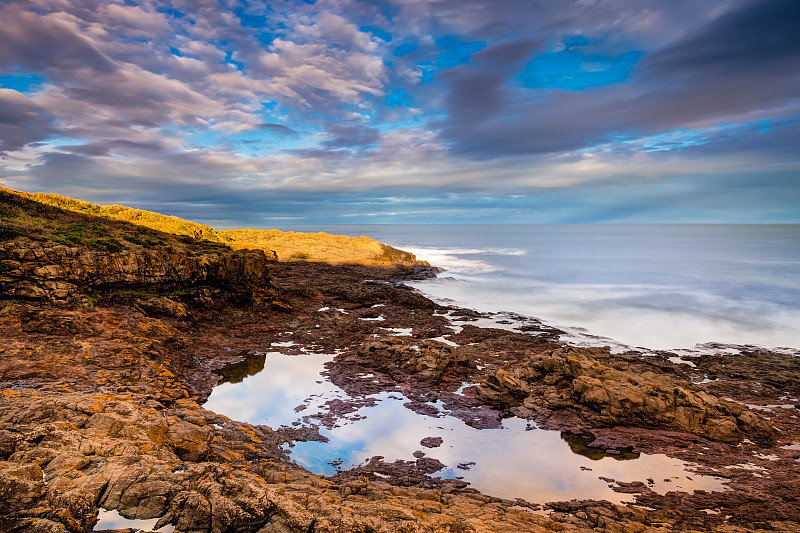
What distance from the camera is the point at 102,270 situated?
70.8 feet

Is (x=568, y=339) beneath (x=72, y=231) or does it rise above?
beneath

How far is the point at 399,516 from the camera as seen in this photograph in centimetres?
754

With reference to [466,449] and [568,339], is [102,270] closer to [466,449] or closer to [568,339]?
[466,449]

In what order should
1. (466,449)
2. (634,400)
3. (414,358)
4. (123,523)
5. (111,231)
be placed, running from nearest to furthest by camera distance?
(123,523)
(466,449)
(634,400)
(414,358)
(111,231)

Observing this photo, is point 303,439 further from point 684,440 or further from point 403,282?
point 403,282

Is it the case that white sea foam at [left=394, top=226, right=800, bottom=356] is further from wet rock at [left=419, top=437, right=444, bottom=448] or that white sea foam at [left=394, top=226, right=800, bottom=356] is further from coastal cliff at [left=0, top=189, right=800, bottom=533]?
wet rock at [left=419, top=437, right=444, bottom=448]

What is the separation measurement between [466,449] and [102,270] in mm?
20131

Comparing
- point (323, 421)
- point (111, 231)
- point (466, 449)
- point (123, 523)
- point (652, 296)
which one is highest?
point (111, 231)

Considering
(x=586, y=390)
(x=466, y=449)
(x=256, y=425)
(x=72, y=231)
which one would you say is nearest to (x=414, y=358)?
(x=466, y=449)

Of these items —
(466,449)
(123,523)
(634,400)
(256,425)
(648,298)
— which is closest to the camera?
(123,523)

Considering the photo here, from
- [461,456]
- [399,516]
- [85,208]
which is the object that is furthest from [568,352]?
[85,208]

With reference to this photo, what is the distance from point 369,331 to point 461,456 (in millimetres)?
14029

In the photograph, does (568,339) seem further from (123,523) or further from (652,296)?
(123,523)

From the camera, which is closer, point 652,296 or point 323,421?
point 323,421
